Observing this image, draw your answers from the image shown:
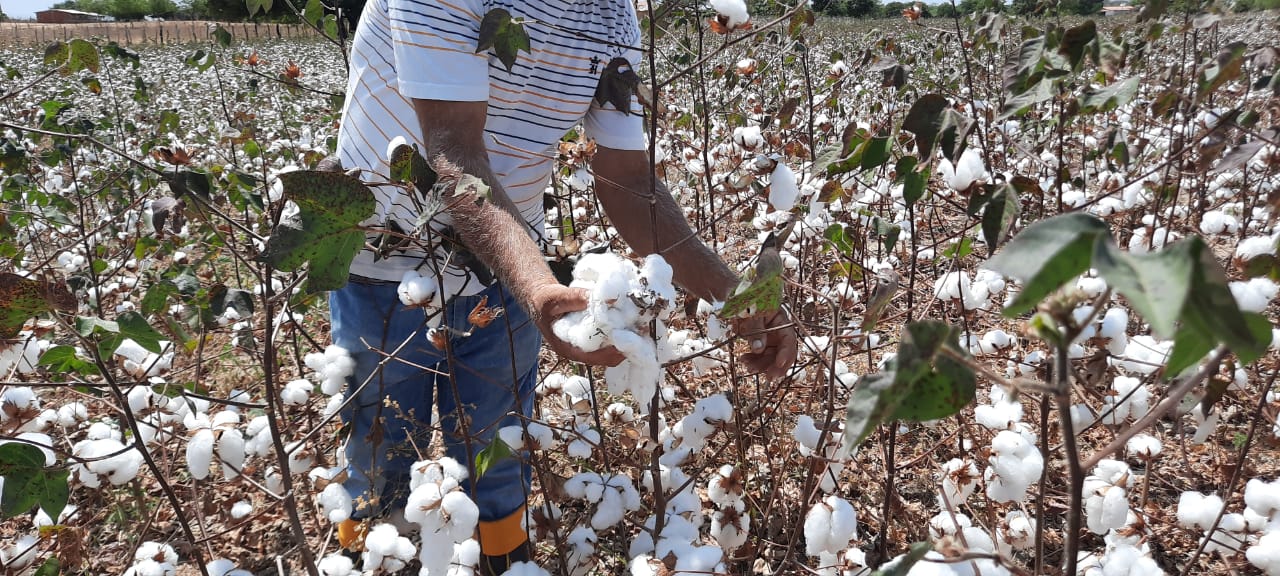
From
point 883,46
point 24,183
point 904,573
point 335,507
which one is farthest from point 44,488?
point 883,46

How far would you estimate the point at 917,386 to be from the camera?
48cm

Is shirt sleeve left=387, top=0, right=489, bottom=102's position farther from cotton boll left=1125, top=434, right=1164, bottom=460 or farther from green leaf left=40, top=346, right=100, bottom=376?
cotton boll left=1125, top=434, right=1164, bottom=460

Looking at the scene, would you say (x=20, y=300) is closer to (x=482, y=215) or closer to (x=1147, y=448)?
(x=482, y=215)

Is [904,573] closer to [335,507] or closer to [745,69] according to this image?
[335,507]

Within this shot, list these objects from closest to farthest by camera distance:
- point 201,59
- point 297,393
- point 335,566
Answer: point 335,566
point 297,393
point 201,59

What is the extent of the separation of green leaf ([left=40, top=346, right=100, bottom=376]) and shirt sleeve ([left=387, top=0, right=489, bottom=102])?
2.40 feet

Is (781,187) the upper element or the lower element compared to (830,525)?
upper

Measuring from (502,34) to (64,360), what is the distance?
0.97m

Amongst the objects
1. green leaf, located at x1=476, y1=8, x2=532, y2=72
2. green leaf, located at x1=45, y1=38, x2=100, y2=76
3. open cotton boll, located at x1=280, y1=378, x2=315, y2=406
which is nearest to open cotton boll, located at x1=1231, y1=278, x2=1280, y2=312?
green leaf, located at x1=476, y1=8, x2=532, y2=72

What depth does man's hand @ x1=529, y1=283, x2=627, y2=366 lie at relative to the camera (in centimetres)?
86

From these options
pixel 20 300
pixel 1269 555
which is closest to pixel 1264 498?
pixel 1269 555

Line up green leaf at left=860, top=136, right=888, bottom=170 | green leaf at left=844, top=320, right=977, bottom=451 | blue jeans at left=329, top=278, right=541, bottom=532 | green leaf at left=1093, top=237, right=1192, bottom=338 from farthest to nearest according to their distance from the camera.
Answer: blue jeans at left=329, top=278, right=541, bottom=532
green leaf at left=860, top=136, right=888, bottom=170
green leaf at left=844, top=320, right=977, bottom=451
green leaf at left=1093, top=237, right=1192, bottom=338

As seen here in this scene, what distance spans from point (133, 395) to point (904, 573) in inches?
62.2

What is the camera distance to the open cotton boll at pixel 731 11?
1.06 metres
